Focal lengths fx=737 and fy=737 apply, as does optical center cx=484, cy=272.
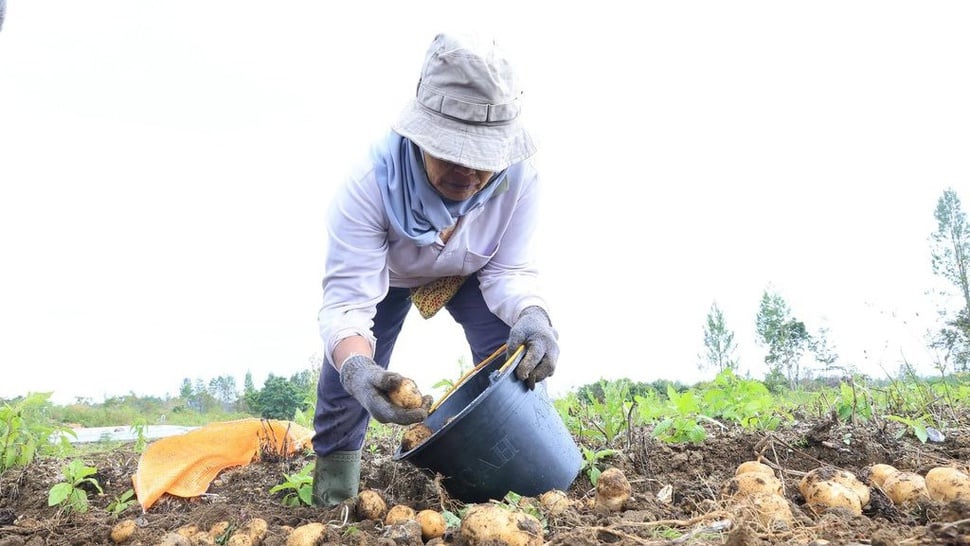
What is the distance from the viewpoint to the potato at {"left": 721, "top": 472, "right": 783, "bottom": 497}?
1.99 m

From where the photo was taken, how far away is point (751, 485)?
2.02 meters

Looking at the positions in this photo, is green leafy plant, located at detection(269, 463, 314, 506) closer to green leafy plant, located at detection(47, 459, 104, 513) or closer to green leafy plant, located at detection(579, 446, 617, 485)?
green leafy plant, located at detection(47, 459, 104, 513)

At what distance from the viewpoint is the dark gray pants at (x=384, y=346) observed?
9.59 ft

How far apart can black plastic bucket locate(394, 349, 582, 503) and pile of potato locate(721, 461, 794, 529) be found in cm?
55

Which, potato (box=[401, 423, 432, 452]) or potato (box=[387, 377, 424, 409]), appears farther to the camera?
potato (box=[401, 423, 432, 452])

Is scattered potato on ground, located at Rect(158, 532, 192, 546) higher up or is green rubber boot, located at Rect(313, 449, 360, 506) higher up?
scattered potato on ground, located at Rect(158, 532, 192, 546)

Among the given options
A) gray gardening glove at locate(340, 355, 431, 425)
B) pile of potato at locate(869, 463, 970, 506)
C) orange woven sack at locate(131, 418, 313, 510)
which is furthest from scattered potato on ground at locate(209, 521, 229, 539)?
pile of potato at locate(869, 463, 970, 506)

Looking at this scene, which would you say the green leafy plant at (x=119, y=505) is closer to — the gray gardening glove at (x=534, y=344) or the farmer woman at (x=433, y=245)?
the farmer woman at (x=433, y=245)

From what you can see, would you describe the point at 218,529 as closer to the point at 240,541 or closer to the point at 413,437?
the point at 240,541

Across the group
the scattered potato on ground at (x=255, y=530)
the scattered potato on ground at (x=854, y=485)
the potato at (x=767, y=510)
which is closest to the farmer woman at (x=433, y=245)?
the scattered potato on ground at (x=255, y=530)

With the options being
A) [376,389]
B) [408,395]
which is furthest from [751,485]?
[376,389]

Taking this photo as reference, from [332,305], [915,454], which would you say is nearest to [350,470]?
[332,305]

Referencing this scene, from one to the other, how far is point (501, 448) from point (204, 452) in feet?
6.09

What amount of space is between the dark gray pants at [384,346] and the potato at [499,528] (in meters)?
1.24
